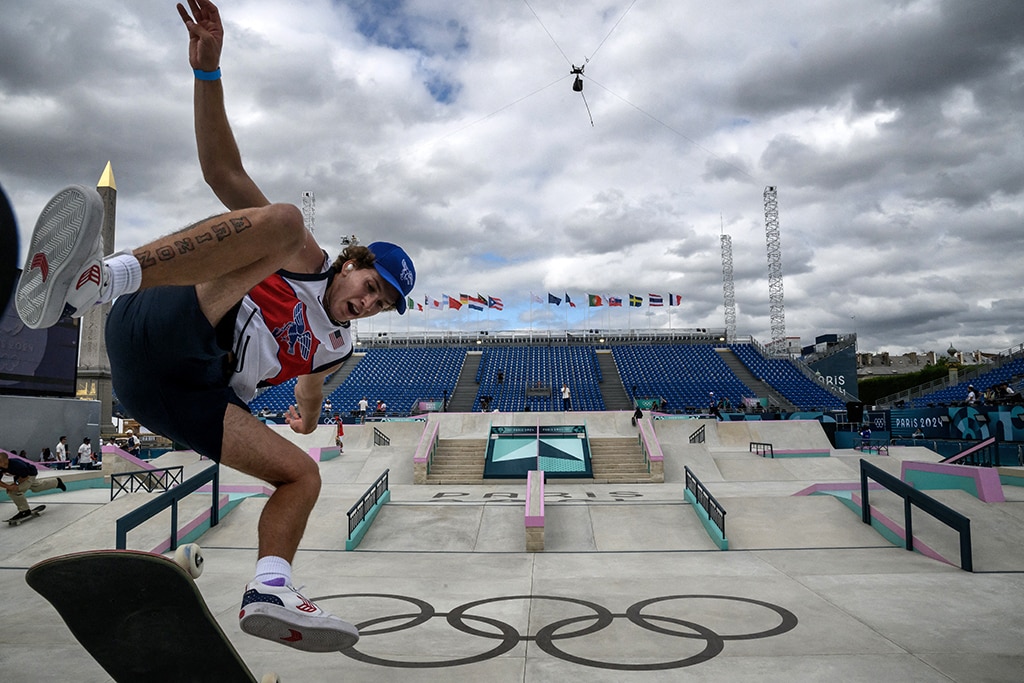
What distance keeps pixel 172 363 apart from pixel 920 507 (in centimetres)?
953

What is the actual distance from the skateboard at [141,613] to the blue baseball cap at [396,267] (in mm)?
1402

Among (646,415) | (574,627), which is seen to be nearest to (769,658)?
(574,627)

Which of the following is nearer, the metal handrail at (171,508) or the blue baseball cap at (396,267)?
the blue baseball cap at (396,267)

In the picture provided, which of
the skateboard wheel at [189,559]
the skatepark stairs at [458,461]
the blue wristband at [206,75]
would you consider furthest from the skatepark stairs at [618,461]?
the blue wristband at [206,75]

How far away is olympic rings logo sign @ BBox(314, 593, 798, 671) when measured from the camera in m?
4.86

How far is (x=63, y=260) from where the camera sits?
6.21 ft

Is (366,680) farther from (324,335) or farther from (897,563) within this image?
(897,563)

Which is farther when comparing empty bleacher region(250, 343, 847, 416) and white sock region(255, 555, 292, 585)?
empty bleacher region(250, 343, 847, 416)

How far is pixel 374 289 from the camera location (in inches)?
107

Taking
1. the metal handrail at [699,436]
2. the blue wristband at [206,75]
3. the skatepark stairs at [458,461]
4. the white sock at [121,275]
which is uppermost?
the blue wristband at [206,75]

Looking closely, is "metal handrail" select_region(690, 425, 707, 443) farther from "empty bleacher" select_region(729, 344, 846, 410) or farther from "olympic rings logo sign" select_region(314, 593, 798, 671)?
"empty bleacher" select_region(729, 344, 846, 410)

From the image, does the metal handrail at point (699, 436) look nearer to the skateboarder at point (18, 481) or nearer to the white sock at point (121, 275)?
the skateboarder at point (18, 481)

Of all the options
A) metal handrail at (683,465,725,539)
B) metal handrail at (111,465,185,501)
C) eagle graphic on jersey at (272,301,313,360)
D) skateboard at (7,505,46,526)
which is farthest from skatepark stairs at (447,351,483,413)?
eagle graphic on jersey at (272,301,313,360)

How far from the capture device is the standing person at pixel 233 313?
2.11m
